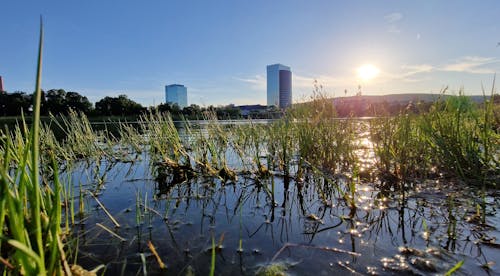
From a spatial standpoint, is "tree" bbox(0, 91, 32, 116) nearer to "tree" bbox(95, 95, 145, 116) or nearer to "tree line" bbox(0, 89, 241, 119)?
"tree line" bbox(0, 89, 241, 119)

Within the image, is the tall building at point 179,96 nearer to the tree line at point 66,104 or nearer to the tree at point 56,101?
the tree line at point 66,104

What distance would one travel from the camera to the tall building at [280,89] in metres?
7.43

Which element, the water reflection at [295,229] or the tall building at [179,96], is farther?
the tall building at [179,96]

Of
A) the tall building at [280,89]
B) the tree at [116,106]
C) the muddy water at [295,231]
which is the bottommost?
the muddy water at [295,231]

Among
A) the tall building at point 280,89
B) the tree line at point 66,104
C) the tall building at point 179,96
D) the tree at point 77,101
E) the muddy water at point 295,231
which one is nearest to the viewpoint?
the muddy water at point 295,231

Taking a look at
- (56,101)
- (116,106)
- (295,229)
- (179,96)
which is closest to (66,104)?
(56,101)

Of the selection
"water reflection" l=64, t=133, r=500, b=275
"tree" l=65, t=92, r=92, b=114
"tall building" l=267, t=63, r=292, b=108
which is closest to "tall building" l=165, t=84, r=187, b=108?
"tall building" l=267, t=63, r=292, b=108

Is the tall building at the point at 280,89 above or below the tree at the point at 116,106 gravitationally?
below

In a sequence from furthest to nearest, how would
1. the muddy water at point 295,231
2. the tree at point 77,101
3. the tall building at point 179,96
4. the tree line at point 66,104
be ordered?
the tree at point 77,101
the tree line at point 66,104
the tall building at point 179,96
the muddy water at point 295,231

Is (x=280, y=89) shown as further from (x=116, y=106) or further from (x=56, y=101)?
(x=56, y=101)

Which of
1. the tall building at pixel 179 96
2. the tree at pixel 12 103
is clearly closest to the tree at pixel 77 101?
the tree at pixel 12 103

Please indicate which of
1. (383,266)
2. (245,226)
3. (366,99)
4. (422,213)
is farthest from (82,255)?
(366,99)

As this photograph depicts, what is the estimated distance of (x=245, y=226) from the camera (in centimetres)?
261

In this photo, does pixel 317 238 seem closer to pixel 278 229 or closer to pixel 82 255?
pixel 278 229
